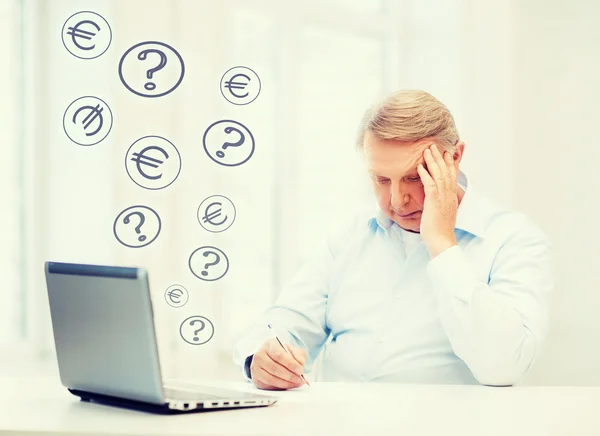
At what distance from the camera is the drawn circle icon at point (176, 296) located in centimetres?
248

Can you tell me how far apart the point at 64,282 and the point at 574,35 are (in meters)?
2.31

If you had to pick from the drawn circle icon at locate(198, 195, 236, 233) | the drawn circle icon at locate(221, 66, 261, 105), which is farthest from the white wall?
the drawn circle icon at locate(198, 195, 236, 233)

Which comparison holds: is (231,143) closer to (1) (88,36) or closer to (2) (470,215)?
(1) (88,36)

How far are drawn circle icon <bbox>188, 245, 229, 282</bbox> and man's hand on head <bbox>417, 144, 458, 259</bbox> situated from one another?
0.93m

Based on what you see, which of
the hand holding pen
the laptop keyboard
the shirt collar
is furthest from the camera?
the shirt collar

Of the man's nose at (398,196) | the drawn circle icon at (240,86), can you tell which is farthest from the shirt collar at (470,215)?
the drawn circle icon at (240,86)

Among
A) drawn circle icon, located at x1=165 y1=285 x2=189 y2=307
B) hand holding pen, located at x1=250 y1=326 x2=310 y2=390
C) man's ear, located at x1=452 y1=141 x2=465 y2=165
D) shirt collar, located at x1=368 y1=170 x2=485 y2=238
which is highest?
man's ear, located at x1=452 y1=141 x2=465 y2=165

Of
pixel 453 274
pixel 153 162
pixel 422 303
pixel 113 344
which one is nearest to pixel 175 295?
pixel 153 162

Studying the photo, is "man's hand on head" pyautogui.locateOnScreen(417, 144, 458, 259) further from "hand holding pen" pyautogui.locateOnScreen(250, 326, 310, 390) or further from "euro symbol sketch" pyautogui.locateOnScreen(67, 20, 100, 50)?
"euro symbol sketch" pyautogui.locateOnScreen(67, 20, 100, 50)

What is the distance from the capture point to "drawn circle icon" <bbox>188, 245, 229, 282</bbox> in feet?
8.25

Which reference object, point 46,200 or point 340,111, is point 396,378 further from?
point 340,111

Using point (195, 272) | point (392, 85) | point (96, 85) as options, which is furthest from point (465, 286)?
point (392, 85)

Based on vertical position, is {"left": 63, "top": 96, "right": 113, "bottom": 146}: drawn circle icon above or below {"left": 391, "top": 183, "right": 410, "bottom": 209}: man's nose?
above

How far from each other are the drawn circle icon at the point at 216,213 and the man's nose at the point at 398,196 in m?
0.87
